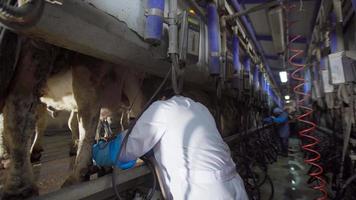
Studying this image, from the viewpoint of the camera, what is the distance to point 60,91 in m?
2.30

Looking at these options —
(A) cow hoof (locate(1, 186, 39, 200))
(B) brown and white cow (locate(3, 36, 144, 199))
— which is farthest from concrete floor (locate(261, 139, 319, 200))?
(A) cow hoof (locate(1, 186, 39, 200))

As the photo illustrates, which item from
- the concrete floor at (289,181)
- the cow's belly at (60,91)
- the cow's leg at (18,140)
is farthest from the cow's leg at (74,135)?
the concrete floor at (289,181)

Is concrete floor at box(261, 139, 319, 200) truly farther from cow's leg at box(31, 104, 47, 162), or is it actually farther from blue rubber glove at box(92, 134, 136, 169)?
cow's leg at box(31, 104, 47, 162)

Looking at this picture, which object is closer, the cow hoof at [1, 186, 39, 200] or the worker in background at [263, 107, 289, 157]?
the cow hoof at [1, 186, 39, 200]

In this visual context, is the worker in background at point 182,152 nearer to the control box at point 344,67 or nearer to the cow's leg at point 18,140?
the cow's leg at point 18,140

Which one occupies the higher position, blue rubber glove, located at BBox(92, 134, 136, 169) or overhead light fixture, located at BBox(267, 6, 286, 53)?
overhead light fixture, located at BBox(267, 6, 286, 53)

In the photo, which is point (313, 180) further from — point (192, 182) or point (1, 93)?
point (1, 93)

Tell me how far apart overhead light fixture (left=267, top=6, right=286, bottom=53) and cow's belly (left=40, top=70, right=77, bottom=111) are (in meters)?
2.81

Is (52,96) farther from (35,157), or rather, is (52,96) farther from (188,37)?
(188,37)

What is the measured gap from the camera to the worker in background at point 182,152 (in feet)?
4.40

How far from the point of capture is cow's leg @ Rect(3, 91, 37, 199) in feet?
4.07

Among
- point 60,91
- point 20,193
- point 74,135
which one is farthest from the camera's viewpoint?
point 74,135

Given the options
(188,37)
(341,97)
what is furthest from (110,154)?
(341,97)

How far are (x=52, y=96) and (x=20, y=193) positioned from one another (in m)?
1.35
